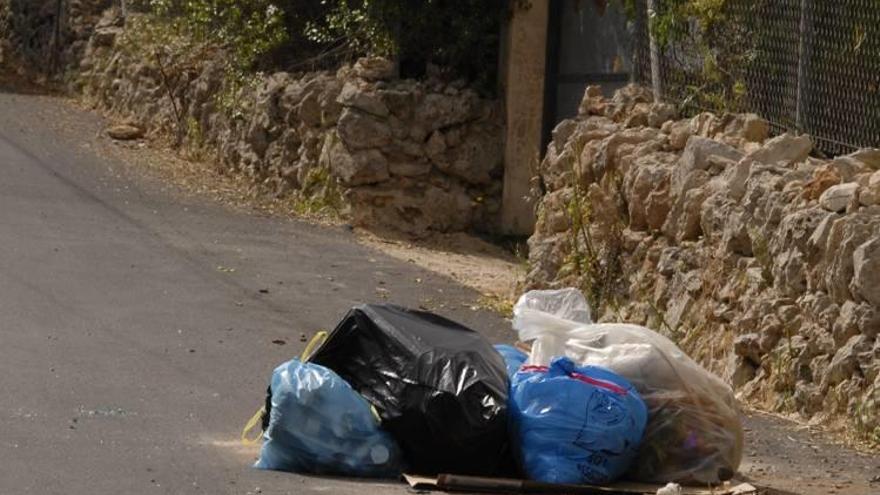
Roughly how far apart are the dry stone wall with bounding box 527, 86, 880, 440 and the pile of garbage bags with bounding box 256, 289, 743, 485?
143 centimetres

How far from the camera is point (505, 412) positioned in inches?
284

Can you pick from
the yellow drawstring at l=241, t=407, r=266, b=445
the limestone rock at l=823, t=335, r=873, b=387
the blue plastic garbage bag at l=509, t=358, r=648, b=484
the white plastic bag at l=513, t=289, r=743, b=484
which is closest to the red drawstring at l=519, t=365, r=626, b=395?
the blue plastic garbage bag at l=509, t=358, r=648, b=484

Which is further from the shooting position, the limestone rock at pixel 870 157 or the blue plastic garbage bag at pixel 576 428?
the limestone rock at pixel 870 157

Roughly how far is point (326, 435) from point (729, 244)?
3.72 meters

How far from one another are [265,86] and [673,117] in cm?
600

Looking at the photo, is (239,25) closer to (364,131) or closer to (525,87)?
(364,131)

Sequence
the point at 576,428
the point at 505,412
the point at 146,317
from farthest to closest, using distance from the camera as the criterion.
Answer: the point at 146,317, the point at 505,412, the point at 576,428

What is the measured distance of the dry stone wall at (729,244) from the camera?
29.2ft

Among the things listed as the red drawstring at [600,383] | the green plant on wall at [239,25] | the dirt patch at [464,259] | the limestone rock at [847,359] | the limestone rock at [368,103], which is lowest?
the dirt patch at [464,259]

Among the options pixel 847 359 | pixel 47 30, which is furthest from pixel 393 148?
pixel 47 30

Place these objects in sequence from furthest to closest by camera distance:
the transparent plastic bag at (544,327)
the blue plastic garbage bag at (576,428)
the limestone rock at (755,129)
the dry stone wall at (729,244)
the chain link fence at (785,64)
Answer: the limestone rock at (755,129), the chain link fence at (785,64), the dry stone wall at (729,244), the transparent plastic bag at (544,327), the blue plastic garbage bag at (576,428)

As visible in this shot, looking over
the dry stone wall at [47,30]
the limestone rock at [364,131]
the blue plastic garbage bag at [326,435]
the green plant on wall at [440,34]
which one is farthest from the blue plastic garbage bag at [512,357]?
the dry stone wall at [47,30]

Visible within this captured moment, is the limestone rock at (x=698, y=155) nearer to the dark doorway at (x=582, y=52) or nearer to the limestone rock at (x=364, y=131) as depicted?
the dark doorway at (x=582, y=52)

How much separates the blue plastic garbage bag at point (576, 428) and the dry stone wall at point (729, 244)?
176 cm
